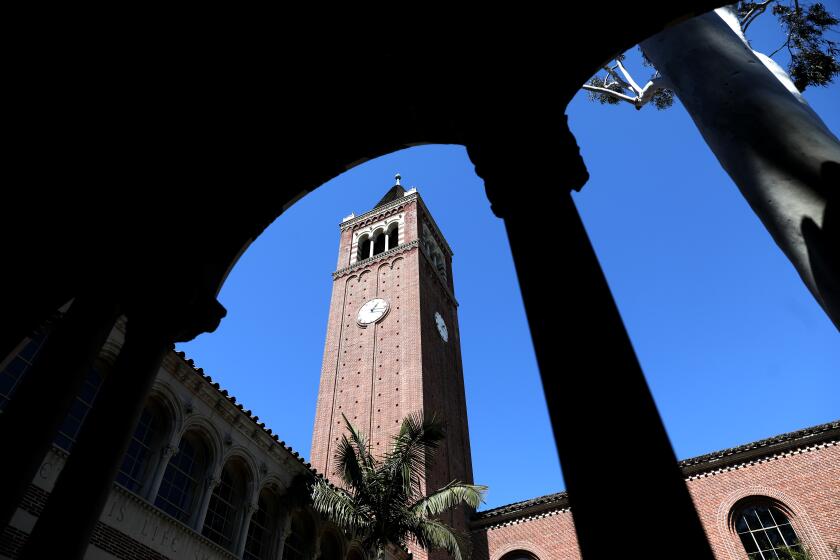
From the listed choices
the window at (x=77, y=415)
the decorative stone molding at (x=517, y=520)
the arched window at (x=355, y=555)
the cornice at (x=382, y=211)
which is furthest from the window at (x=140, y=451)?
the cornice at (x=382, y=211)

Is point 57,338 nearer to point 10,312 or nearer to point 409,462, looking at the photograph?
point 10,312

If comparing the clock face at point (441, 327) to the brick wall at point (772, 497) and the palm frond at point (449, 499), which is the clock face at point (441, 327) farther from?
the palm frond at point (449, 499)

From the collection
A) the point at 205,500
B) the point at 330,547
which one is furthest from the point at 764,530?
A: the point at 205,500

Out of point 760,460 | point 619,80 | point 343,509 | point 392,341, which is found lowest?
point 343,509

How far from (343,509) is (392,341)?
60.5ft

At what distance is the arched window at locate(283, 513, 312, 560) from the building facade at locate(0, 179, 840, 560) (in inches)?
1.5

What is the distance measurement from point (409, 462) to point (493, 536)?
13.4 m

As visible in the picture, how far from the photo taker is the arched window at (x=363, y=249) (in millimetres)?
39250

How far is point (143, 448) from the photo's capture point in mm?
11633

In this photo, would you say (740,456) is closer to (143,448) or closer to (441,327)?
(441,327)

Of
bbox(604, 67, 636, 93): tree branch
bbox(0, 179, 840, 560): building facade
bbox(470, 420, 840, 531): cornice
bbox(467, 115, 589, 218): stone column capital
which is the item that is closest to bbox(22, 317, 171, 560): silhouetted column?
bbox(467, 115, 589, 218): stone column capital

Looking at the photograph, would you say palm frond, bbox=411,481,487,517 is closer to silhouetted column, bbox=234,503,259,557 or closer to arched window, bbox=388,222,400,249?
silhouetted column, bbox=234,503,259,557

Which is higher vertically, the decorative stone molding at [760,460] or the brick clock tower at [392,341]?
the brick clock tower at [392,341]

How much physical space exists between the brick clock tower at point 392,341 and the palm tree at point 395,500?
947cm
